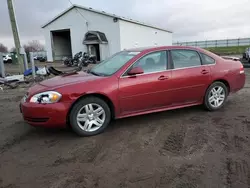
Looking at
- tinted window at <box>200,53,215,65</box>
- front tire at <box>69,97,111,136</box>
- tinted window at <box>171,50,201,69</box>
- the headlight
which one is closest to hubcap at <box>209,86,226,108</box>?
tinted window at <box>200,53,215,65</box>

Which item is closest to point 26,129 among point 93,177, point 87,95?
point 87,95

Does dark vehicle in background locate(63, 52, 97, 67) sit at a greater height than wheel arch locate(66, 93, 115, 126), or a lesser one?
greater

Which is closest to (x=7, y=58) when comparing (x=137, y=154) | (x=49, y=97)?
(x=49, y=97)

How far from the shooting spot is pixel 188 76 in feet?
14.9

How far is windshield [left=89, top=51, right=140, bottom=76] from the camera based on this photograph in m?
4.25

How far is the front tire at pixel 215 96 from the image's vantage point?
4.90 m

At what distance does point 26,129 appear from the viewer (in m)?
4.27

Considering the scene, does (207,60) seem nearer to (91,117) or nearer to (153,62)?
(153,62)

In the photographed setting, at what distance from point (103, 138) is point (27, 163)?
126 centimetres

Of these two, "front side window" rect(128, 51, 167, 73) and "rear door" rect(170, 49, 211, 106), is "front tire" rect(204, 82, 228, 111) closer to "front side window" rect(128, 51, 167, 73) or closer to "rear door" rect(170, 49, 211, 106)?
"rear door" rect(170, 49, 211, 106)

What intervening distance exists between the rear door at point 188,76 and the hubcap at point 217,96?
29 cm

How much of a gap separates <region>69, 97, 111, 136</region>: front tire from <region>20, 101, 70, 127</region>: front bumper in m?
0.15

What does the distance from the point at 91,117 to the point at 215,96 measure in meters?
2.95

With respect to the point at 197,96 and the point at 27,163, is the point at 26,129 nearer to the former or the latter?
the point at 27,163
